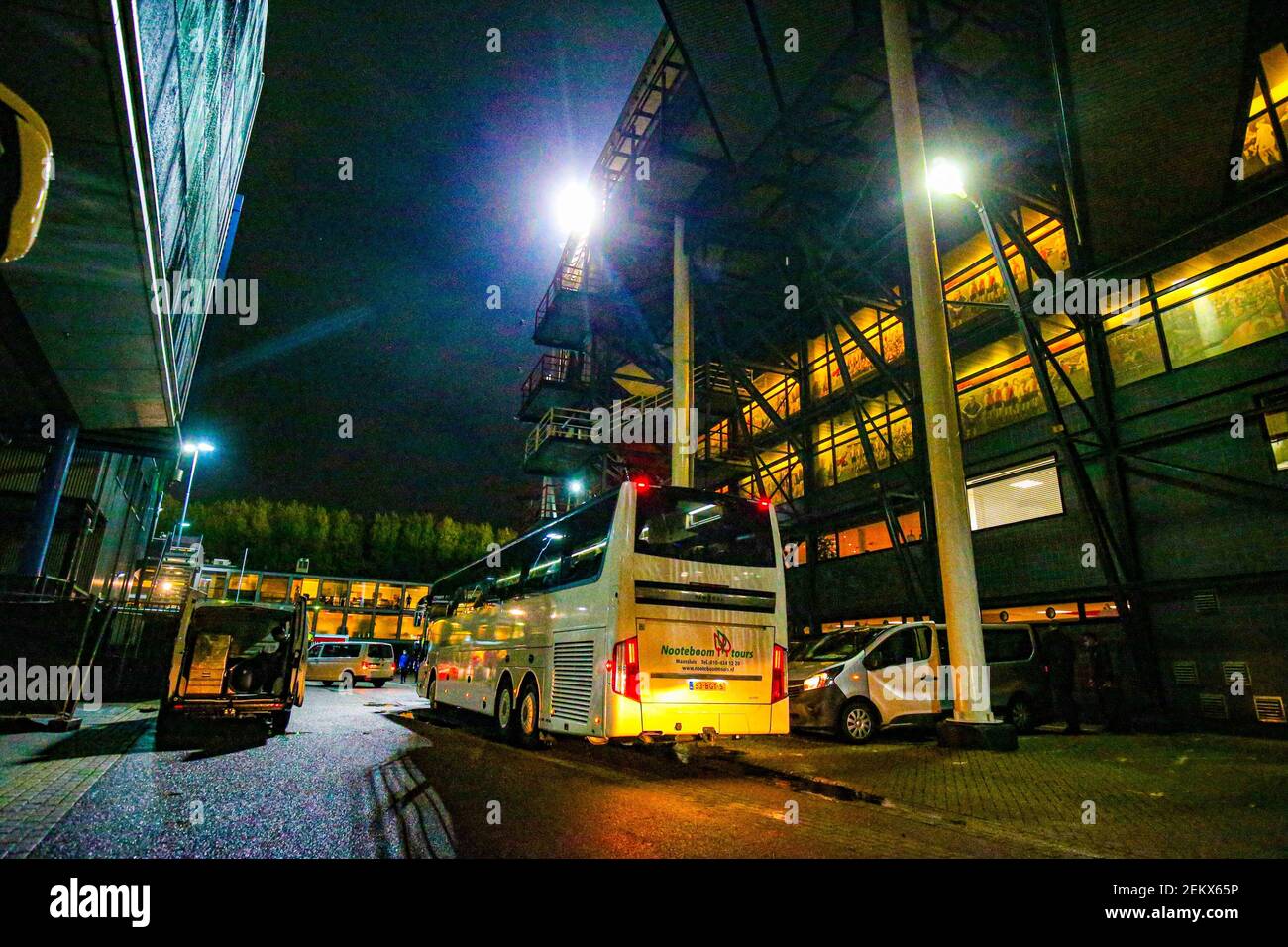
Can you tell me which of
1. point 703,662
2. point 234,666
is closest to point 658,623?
point 703,662

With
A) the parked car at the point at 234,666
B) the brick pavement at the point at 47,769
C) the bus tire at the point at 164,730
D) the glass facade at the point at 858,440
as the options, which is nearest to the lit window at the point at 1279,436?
the glass facade at the point at 858,440

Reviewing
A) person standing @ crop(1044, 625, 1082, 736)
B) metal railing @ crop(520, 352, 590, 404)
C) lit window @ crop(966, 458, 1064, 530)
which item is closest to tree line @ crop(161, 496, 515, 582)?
metal railing @ crop(520, 352, 590, 404)

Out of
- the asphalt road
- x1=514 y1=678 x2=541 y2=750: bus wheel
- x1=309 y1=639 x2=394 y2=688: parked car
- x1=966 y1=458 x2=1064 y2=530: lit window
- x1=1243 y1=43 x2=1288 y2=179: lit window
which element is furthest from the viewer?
x1=309 y1=639 x2=394 y2=688: parked car

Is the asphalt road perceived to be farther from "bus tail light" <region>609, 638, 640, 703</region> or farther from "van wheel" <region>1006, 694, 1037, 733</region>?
"van wheel" <region>1006, 694, 1037, 733</region>

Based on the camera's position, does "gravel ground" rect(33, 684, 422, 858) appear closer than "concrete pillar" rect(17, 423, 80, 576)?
Yes

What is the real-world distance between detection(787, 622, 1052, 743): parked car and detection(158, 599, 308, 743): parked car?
8.05 metres

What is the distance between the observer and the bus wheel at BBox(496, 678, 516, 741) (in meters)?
9.73

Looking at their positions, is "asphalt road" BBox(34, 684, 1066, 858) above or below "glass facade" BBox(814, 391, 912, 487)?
below

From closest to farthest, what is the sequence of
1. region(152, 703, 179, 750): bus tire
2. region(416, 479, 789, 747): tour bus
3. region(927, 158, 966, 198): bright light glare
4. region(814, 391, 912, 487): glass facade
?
region(416, 479, 789, 747): tour bus, region(152, 703, 179, 750): bus tire, region(927, 158, 966, 198): bright light glare, region(814, 391, 912, 487): glass facade

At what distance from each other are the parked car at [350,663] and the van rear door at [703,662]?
75.6 feet

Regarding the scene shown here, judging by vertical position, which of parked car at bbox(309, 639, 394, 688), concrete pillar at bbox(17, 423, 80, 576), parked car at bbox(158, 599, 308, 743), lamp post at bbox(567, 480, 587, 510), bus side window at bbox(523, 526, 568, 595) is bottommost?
parked car at bbox(309, 639, 394, 688)

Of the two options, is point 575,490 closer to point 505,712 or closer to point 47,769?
point 505,712

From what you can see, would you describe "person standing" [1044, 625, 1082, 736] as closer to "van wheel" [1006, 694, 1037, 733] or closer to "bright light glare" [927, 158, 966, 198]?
"van wheel" [1006, 694, 1037, 733]
